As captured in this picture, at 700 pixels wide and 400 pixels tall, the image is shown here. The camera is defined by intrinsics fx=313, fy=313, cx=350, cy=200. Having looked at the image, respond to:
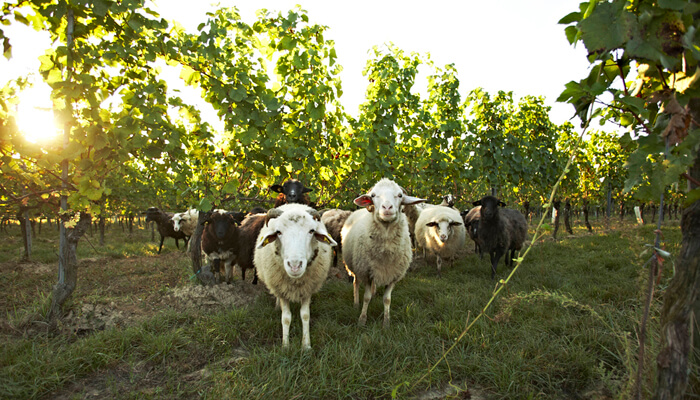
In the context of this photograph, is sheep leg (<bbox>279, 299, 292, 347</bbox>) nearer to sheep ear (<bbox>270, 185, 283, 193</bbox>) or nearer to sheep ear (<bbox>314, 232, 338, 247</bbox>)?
sheep ear (<bbox>314, 232, 338, 247</bbox>)

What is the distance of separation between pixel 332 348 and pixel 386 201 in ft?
→ 6.78

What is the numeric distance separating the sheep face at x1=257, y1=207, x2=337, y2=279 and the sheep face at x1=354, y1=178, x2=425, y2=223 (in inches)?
39.3

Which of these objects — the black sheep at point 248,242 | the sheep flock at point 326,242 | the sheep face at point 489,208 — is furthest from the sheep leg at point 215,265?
the sheep face at point 489,208

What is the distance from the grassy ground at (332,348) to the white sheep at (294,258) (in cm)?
40

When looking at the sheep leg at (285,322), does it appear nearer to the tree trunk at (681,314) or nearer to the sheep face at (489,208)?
the tree trunk at (681,314)

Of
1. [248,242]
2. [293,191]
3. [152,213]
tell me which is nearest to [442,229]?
[293,191]

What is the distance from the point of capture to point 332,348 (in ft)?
11.7

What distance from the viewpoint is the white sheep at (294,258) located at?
356 centimetres

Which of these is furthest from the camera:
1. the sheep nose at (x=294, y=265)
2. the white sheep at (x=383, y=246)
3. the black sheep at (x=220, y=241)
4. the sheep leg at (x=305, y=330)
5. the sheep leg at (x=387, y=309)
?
the black sheep at (x=220, y=241)

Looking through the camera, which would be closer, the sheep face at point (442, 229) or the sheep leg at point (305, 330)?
the sheep leg at point (305, 330)

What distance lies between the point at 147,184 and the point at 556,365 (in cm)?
1792

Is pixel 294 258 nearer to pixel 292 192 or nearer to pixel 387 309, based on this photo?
pixel 387 309

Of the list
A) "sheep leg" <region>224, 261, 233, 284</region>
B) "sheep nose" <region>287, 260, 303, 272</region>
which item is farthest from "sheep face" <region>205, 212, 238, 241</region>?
"sheep nose" <region>287, 260, 303, 272</region>

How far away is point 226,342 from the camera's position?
3.79 meters
